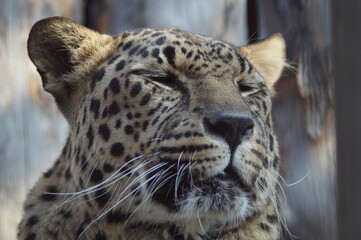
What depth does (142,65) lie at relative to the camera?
3.40 meters

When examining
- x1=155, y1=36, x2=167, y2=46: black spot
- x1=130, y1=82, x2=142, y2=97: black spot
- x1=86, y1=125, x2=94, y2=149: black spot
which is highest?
x1=155, y1=36, x2=167, y2=46: black spot

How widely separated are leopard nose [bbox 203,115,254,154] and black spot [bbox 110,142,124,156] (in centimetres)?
47

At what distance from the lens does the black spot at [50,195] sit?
3.60 metres

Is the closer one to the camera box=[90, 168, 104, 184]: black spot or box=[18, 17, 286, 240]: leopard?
box=[18, 17, 286, 240]: leopard

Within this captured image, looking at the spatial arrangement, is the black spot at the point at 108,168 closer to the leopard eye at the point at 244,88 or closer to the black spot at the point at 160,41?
the black spot at the point at 160,41

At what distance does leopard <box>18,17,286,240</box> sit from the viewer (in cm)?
304

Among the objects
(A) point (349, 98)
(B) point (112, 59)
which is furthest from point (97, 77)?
(A) point (349, 98)

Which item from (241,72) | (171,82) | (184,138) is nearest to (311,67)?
(241,72)

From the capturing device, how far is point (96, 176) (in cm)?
332

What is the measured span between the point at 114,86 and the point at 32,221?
0.88 m

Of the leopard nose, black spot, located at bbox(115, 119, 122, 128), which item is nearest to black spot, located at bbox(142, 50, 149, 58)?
black spot, located at bbox(115, 119, 122, 128)

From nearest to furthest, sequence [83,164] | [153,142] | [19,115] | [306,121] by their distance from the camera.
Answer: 1. [153,142]
2. [83,164]
3. [306,121]
4. [19,115]

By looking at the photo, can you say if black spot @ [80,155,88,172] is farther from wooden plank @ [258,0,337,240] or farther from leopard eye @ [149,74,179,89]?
wooden plank @ [258,0,337,240]

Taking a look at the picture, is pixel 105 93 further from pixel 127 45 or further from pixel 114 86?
pixel 127 45
